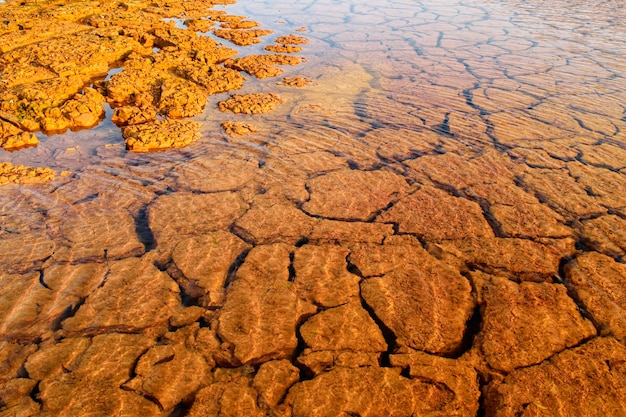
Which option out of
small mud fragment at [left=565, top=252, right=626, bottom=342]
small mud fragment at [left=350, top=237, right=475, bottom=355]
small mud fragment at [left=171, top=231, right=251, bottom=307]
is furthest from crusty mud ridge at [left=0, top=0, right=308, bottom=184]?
small mud fragment at [left=565, top=252, right=626, bottom=342]

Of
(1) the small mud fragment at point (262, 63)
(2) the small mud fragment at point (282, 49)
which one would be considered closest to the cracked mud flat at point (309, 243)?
(1) the small mud fragment at point (262, 63)

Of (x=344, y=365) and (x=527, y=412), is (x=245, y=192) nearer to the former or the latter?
(x=344, y=365)

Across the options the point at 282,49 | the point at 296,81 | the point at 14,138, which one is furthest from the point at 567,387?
the point at 282,49

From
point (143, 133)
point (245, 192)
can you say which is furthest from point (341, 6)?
point (245, 192)

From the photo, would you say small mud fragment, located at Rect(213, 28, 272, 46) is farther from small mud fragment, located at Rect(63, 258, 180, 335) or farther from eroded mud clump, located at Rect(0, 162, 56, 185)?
small mud fragment, located at Rect(63, 258, 180, 335)

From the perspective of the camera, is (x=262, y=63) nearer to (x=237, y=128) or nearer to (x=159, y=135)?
(x=237, y=128)
